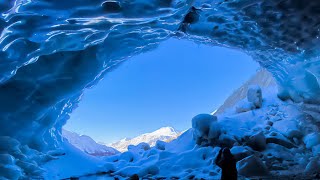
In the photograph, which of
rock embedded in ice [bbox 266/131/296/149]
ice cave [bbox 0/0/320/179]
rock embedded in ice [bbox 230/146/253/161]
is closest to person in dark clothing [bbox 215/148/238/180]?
ice cave [bbox 0/0/320/179]

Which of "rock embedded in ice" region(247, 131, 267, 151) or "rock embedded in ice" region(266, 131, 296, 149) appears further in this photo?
"rock embedded in ice" region(266, 131, 296, 149)

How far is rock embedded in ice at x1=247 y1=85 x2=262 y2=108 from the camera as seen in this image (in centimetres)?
1597

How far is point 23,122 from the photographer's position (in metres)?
7.40

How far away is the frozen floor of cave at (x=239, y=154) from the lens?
396 inches

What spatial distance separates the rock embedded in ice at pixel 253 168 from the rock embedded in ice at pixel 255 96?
23.1ft

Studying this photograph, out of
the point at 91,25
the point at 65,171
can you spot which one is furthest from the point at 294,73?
the point at 65,171

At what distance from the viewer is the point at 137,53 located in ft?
31.7

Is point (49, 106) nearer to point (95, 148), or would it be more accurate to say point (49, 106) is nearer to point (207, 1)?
point (207, 1)

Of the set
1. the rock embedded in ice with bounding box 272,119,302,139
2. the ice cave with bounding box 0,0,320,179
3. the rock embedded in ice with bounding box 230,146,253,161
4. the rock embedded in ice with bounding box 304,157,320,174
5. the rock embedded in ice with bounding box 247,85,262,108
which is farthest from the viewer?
the rock embedded in ice with bounding box 247,85,262,108

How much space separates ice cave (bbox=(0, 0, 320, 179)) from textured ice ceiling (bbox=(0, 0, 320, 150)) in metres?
0.03

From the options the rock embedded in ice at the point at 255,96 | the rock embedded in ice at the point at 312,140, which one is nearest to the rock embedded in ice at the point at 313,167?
the rock embedded in ice at the point at 312,140

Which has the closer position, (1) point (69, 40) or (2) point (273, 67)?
(1) point (69, 40)

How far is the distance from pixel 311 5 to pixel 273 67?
5.86m

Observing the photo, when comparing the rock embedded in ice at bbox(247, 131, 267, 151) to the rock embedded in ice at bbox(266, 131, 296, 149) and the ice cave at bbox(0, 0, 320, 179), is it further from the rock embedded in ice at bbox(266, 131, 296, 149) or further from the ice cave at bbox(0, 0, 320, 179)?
the rock embedded in ice at bbox(266, 131, 296, 149)
